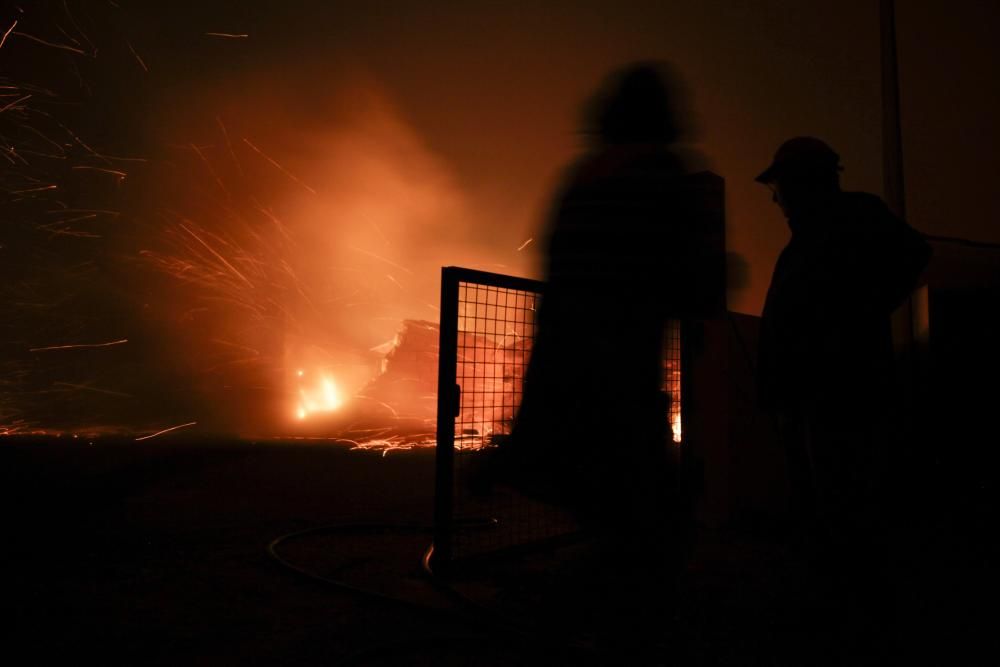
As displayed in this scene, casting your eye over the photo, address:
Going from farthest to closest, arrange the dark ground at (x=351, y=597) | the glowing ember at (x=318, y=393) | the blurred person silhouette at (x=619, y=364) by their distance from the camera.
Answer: the glowing ember at (x=318, y=393)
the dark ground at (x=351, y=597)
the blurred person silhouette at (x=619, y=364)

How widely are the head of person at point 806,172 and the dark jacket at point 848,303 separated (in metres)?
0.12

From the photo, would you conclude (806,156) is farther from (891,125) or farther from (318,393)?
(318,393)

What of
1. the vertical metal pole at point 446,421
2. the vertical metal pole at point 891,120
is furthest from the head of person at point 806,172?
the vertical metal pole at point 891,120

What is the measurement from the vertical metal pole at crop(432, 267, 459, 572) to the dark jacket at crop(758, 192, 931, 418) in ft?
4.46

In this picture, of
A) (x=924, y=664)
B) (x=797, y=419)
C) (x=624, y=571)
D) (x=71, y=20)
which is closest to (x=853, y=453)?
(x=797, y=419)

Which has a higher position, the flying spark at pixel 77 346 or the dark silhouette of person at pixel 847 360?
the flying spark at pixel 77 346

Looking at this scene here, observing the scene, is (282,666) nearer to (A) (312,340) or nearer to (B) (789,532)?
(B) (789,532)

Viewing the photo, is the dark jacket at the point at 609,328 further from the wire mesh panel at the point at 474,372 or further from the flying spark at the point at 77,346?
the flying spark at the point at 77,346

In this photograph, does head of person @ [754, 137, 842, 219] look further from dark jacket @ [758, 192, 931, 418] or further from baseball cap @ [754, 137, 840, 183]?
dark jacket @ [758, 192, 931, 418]

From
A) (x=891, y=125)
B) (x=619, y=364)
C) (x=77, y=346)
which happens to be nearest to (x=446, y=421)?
(x=619, y=364)

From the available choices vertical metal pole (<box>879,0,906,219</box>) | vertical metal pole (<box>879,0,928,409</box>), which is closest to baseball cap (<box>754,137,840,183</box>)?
vertical metal pole (<box>879,0,928,409</box>)

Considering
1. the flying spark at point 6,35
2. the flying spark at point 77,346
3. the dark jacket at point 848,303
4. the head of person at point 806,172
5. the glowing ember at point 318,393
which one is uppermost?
the flying spark at point 6,35

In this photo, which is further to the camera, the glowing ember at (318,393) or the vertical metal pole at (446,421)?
the glowing ember at (318,393)

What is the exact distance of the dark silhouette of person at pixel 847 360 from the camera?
5.74ft
